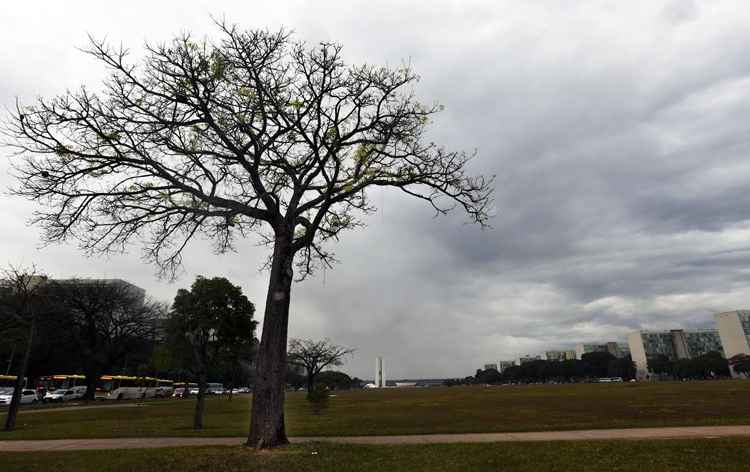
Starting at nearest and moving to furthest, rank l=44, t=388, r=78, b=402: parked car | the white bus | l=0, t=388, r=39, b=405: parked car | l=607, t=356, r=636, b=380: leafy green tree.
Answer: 1. l=0, t=388, r=39, b=405: parked car
2. l=44, t=388, r=78, b=402: parked car
3. the white bus
4. l=607, t=356, r=636, b=380: leafy green tree

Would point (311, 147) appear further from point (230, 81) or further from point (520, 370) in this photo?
point (520, 370)

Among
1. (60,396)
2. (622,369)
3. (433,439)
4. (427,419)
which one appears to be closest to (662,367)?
(622,369)

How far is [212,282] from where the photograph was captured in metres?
26.1

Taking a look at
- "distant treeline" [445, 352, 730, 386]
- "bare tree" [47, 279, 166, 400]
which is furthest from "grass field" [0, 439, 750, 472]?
"distant treeline" [445, 352, 730, 386]

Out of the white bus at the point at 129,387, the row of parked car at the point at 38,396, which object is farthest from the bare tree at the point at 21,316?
the white bus at the point at 129,387

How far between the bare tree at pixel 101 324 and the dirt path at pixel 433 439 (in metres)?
50.3

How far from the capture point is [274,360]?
1383 centimetres

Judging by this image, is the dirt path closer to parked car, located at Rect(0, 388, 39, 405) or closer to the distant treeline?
parked car, located at Rect(0, 388, 39, 405)

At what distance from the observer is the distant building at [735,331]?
185 m

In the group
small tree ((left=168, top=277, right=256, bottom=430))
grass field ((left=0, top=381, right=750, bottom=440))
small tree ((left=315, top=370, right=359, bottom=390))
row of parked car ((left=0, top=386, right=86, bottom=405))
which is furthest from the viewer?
small tree ((left=315, top=370, right=359, bottom=390))

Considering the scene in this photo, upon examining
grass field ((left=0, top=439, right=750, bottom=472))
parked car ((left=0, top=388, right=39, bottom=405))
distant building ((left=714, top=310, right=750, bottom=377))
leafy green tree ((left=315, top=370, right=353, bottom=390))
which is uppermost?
distant building ((left=714, top=310, right=750, bottom=377))

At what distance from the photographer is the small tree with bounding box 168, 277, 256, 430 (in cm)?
2506

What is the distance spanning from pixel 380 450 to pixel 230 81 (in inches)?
466

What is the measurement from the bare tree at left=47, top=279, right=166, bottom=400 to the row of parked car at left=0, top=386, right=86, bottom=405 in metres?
5.23
